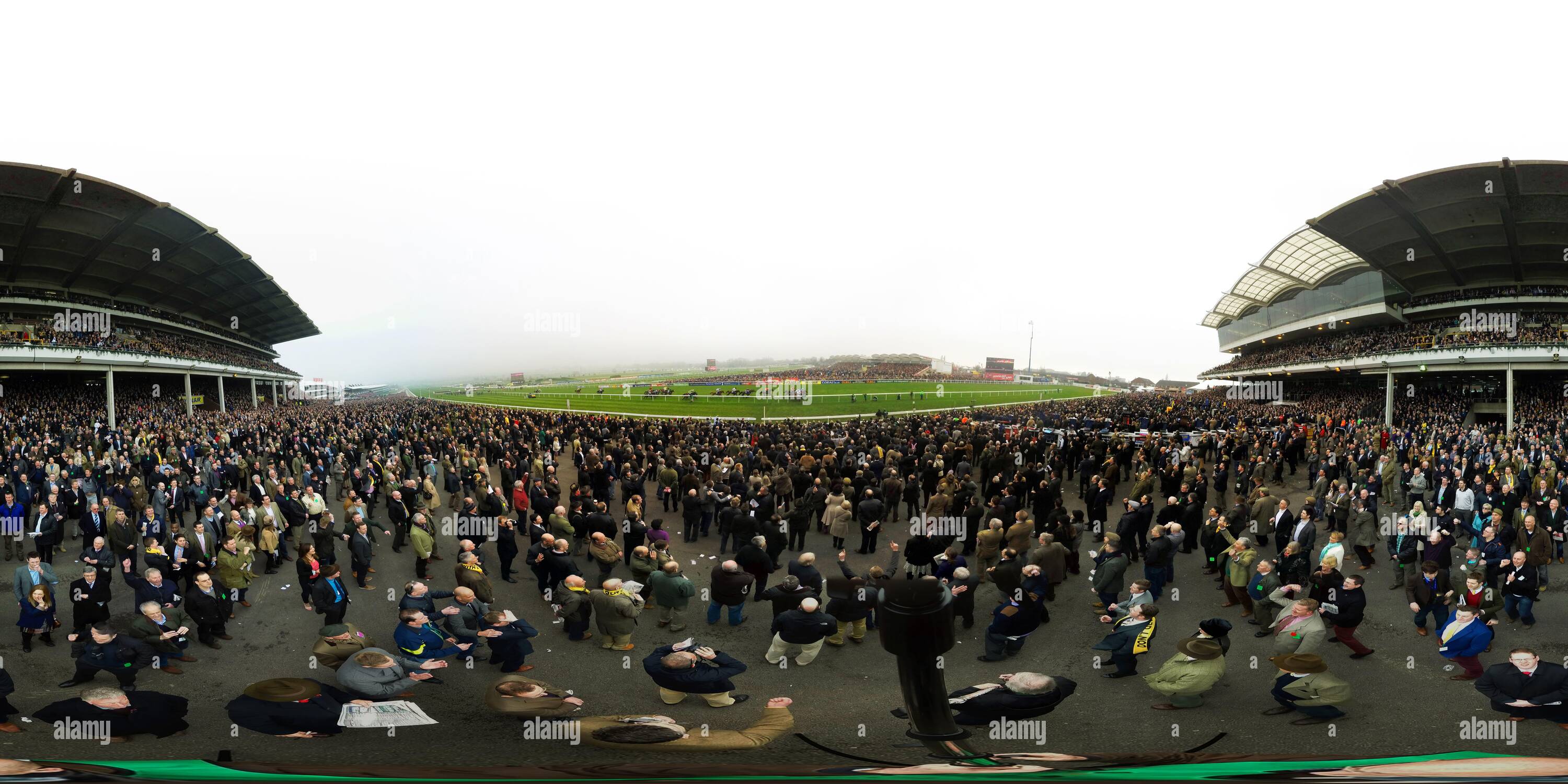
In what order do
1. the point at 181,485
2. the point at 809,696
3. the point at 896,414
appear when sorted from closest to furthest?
1. the point at 809,696
2. the point at 181,485
3. the point at 896,414

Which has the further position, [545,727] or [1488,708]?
[1488,708]

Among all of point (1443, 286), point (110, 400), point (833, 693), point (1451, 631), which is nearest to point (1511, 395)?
point (1443, 286)

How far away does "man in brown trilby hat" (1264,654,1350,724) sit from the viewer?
5273 mm

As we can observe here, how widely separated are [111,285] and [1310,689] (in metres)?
62.7

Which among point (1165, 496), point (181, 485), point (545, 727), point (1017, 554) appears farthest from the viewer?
point (1165, 496)

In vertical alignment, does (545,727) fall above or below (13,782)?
below

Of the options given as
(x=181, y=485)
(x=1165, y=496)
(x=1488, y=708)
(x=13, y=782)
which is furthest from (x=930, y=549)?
(x=181, y=485)

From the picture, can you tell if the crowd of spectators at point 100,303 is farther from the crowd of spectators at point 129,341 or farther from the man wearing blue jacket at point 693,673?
the man wearing blue jacket at point 693,673

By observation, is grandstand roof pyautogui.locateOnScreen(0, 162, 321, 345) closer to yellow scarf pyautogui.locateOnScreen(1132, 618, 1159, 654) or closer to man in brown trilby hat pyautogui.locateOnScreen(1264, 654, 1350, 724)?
yellow scarf pyautogui.locateOnScreen(1132, 618, 1159, 654)

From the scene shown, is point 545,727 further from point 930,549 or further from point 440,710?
point 930,549

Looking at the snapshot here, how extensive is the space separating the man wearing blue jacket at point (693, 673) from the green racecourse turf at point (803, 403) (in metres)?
39.3

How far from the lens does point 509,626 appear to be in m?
6.79

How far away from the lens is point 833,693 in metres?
6.61

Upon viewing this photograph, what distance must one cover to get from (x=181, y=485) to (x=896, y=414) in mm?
40824
